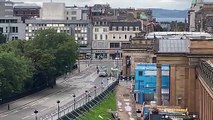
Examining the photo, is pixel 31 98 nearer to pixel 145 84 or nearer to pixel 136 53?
pixel 145 84

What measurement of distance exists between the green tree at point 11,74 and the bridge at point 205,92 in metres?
30.3

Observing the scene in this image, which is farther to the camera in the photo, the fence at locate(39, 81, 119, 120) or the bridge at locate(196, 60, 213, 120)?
the fence at locate(39, 81, 119, 120)

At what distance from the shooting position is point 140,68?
117500 millimetres

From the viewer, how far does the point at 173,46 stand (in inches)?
3339

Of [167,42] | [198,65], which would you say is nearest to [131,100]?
[167,42]

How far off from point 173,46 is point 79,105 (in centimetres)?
1650

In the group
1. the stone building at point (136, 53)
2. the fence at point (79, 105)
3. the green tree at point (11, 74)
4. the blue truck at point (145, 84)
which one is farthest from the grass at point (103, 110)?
the stone building at point (136, 53)

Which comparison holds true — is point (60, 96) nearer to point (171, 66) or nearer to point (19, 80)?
point (19, 80)

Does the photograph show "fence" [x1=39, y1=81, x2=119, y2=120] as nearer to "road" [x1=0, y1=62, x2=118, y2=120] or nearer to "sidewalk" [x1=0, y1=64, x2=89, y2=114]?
"road" [x1=0, y1=62, x2=118, y2=120]

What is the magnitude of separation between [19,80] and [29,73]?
28.9 feet

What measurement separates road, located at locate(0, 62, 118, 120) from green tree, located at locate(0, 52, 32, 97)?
285 centimetres

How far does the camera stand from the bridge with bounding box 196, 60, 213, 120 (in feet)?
197

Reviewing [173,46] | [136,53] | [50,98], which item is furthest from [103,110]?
[136,53]

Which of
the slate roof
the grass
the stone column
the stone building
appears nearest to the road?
the grass
